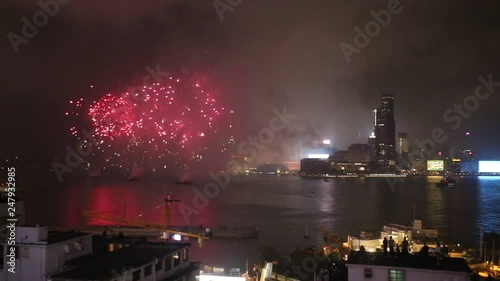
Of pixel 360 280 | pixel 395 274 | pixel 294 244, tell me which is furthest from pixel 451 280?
pixel 294 244

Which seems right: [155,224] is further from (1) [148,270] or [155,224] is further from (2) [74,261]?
(1) [148,270]

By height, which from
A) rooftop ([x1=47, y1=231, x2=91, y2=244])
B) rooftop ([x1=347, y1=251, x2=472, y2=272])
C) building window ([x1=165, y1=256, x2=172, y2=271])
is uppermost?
rooftop ([x1=47, y1=231, x2=91, y2=244])

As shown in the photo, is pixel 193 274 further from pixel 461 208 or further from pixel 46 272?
pixel 461 208

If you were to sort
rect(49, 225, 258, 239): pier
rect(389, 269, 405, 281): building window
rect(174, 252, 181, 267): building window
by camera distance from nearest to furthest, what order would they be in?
rect(389, 269, 405, 281): building window → rect(174, 252, 181, 267): building window → rect(49, 225, 258, 239): pier

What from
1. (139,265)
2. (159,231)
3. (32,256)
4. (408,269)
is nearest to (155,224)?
(159,231)

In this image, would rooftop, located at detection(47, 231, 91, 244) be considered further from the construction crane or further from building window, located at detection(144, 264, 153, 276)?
the construction crane

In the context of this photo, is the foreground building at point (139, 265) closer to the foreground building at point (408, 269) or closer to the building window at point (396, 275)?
the foreground building at point (408, 269)

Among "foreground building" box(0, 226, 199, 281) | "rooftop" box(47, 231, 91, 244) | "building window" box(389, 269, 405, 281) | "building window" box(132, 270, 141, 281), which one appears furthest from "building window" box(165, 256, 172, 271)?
"building window" box(389, 269, 405, 281)
